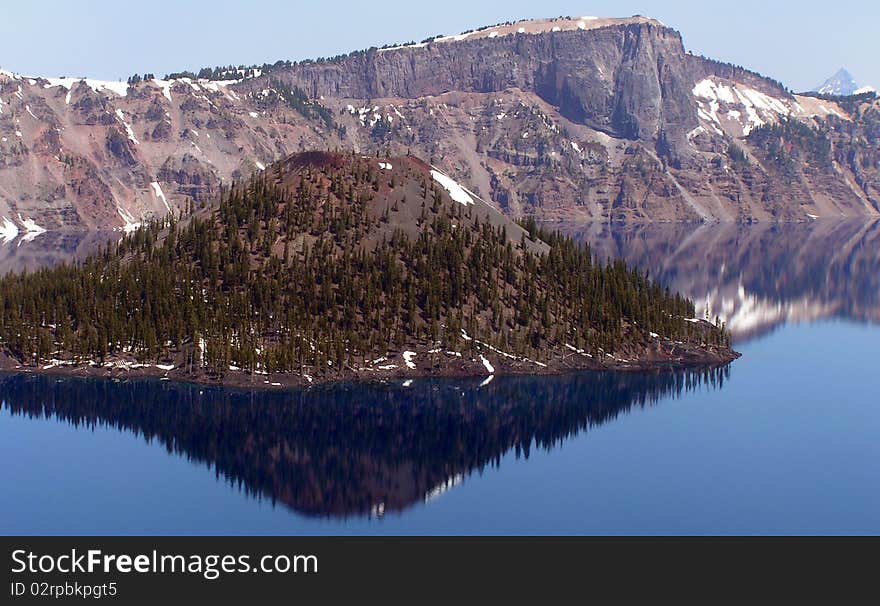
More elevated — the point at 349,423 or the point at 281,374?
the point at 281,374

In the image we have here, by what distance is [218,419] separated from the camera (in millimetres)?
168750

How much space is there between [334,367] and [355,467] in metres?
48.0

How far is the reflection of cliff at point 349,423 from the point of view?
141 metres

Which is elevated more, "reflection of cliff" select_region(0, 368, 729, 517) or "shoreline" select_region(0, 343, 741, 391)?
"shoreline" select_region(0, 343, 741, 391)

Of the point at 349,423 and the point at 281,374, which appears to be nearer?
the point at 349,423

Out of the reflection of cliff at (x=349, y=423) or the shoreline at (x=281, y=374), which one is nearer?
the reflection of cliff at (x=349, y=423)

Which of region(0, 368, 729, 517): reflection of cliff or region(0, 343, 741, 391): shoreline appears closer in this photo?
region(0, 368, 729, 517): reflection of cliff

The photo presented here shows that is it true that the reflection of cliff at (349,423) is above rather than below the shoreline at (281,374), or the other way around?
below

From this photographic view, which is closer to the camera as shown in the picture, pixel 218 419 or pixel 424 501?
pixel 424 501

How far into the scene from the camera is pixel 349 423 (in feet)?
550

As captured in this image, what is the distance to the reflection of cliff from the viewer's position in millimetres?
140750
